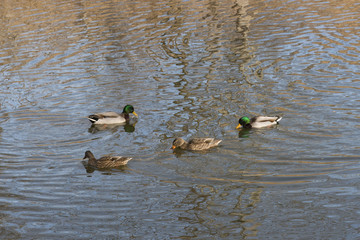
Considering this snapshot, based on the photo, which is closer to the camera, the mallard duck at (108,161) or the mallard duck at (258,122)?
the mallard duck at (108,161)

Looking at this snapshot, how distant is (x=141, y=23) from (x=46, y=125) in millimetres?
12607

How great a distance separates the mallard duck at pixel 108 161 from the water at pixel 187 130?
0.51 ft

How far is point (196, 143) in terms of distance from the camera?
11.6 meters

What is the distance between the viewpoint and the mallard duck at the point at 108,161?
11062 millimetres

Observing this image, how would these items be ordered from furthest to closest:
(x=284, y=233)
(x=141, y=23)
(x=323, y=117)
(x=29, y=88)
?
(x=141, y=23)
(x=29, y=88)
(x=323, y=117)
(x=284, y=233)

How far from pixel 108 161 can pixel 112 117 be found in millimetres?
2923

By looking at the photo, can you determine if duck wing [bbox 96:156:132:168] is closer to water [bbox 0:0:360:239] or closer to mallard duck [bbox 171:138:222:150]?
water [bbox 0:0:360:239]

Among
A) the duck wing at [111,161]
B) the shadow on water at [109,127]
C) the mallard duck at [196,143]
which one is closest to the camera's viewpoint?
the duck wing at [111,161]

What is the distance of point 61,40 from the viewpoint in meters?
23.8

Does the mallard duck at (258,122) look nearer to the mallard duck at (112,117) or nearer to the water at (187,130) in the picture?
the water at (187,130)

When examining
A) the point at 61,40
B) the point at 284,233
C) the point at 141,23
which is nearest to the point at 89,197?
the point at 284,233

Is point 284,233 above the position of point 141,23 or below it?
below

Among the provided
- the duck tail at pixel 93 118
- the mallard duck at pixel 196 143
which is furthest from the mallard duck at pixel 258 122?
the duck tail at pixel 93 118

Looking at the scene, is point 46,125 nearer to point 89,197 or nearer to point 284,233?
point 89,197
